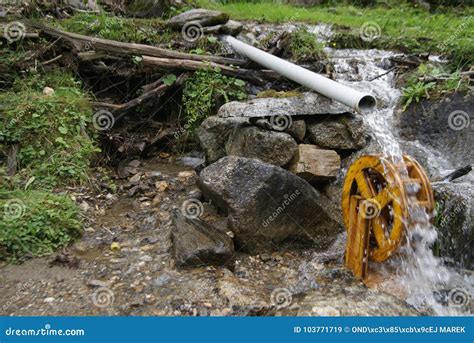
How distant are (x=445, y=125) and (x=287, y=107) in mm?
2356

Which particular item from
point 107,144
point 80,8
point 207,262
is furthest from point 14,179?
point 80,8

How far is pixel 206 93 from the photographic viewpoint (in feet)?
21.9

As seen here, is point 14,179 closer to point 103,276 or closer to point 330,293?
point 103,276

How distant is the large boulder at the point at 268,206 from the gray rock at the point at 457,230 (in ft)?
3.61

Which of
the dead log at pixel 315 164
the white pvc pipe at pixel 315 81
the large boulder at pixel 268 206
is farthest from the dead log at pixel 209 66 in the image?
the large boulder at pixel 268 206

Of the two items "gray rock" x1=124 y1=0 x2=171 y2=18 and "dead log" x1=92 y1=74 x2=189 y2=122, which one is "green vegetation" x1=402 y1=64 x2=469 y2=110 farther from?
"gray rock" x1=124 y1=0 x2=171 y2=18

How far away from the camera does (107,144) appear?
632 cm

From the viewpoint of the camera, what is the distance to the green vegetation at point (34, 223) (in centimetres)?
416

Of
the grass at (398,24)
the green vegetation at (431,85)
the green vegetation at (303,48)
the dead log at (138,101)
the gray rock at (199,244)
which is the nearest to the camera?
the gray rock at (199,244)

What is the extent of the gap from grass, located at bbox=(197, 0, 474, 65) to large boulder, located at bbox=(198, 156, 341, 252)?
4.53 metres

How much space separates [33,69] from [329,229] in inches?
196

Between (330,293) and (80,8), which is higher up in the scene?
(80,8)

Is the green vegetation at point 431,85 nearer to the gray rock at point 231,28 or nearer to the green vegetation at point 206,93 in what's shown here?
the green vegetation at point 206,93

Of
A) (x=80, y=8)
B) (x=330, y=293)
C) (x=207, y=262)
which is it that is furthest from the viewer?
(x=80, y=8)
